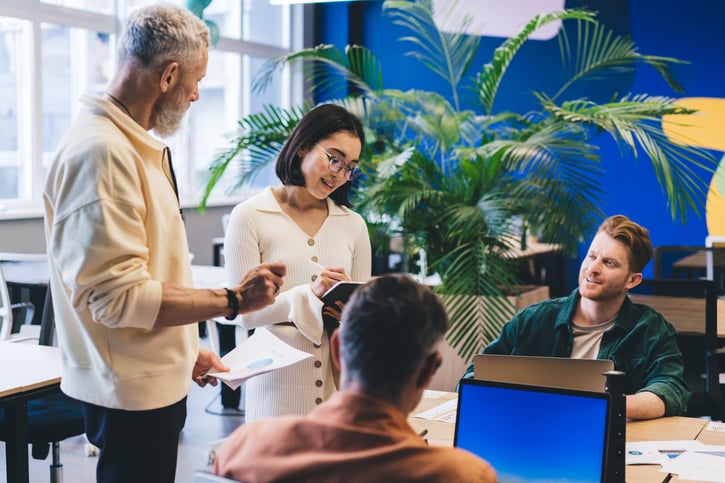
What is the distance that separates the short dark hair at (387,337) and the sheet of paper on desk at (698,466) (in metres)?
1.00

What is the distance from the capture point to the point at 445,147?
16.5ft

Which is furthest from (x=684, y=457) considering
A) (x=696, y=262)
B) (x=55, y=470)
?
(x=696, y=262)

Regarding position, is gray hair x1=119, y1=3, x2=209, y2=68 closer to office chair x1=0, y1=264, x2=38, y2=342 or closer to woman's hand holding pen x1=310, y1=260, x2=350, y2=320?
woman's hand holding pen x1=310, y1=260, x2=350, y2=320

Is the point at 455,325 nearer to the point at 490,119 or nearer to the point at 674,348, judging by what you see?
the point at 490,119

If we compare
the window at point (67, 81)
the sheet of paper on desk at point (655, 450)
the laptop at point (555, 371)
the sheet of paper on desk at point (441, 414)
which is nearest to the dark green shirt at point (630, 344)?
the sheet of paper on desk at point (441, 414)

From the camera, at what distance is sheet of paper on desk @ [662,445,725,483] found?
1.94m

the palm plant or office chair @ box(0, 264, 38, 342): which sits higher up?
the palm plant

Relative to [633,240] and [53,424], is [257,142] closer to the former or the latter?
[53,424]

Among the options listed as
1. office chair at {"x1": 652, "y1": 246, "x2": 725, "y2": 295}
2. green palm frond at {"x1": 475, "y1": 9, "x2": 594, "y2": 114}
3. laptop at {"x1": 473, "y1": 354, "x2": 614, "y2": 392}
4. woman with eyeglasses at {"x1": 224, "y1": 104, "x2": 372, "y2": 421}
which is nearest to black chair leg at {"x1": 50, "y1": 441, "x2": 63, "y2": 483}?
woman with eyeglasses at {"x1": 224, "y1": 104, "x2": 372, "y2": 421}

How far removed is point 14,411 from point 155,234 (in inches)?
44.8

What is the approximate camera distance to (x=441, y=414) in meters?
2.44

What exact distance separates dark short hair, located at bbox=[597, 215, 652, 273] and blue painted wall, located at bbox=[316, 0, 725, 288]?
568cm

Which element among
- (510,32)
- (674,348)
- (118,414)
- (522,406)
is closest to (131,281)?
(118,414)

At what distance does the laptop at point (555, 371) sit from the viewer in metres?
2.00
